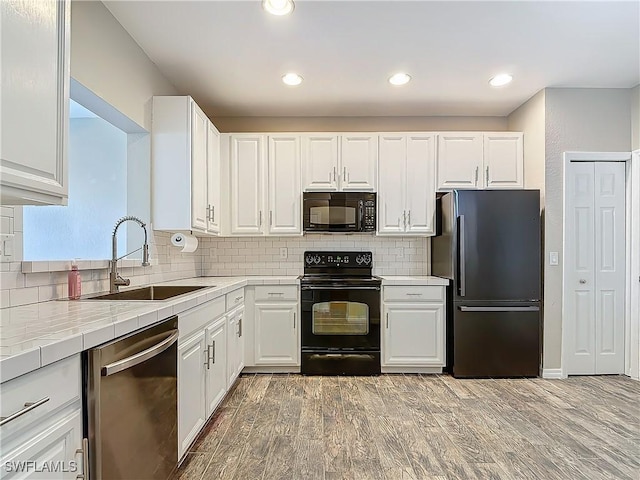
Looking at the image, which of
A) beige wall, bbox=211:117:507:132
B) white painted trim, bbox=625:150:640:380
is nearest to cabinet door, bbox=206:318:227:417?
beige wall, bbox=211:117:507:132

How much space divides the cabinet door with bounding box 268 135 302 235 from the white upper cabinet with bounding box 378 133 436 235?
839mm

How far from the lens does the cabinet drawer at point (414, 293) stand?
3725 mm

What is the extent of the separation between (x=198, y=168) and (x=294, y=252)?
149cm

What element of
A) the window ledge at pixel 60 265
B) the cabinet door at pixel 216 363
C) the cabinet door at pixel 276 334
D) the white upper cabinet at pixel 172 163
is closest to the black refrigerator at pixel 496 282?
the cabinet door at pixel 276 334

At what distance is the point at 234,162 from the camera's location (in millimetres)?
4008

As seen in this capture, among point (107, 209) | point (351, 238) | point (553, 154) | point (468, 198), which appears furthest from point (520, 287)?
point (107, 209)

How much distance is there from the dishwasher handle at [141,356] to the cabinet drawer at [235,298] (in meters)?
1.21

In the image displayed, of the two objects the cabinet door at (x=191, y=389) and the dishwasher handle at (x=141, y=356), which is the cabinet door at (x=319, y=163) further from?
the dishwasher handle at (x=141, y=356)

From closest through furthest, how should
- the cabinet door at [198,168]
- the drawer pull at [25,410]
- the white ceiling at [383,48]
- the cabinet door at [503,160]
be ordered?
the drawer pull at [25,410]
the white ceiling at [383,48]
the cabinet door at [198,168]
the cabinet door at [503,160]

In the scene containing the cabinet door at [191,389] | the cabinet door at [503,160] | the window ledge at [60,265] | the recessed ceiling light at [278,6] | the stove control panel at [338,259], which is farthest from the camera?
the stove control panel at [338,259]

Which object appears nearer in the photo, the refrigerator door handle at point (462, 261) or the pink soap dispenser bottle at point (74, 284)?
the pink soap dispenser bottle at point (74, 284)

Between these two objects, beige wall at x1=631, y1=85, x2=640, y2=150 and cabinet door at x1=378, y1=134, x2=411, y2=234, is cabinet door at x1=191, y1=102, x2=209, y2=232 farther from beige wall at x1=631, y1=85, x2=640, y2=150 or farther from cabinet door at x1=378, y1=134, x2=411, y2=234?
beige wall at x1=631, y1=85, x2=640, y2=150

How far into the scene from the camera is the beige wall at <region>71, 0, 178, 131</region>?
2.09 meters

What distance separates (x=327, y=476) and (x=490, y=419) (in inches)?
51.4
